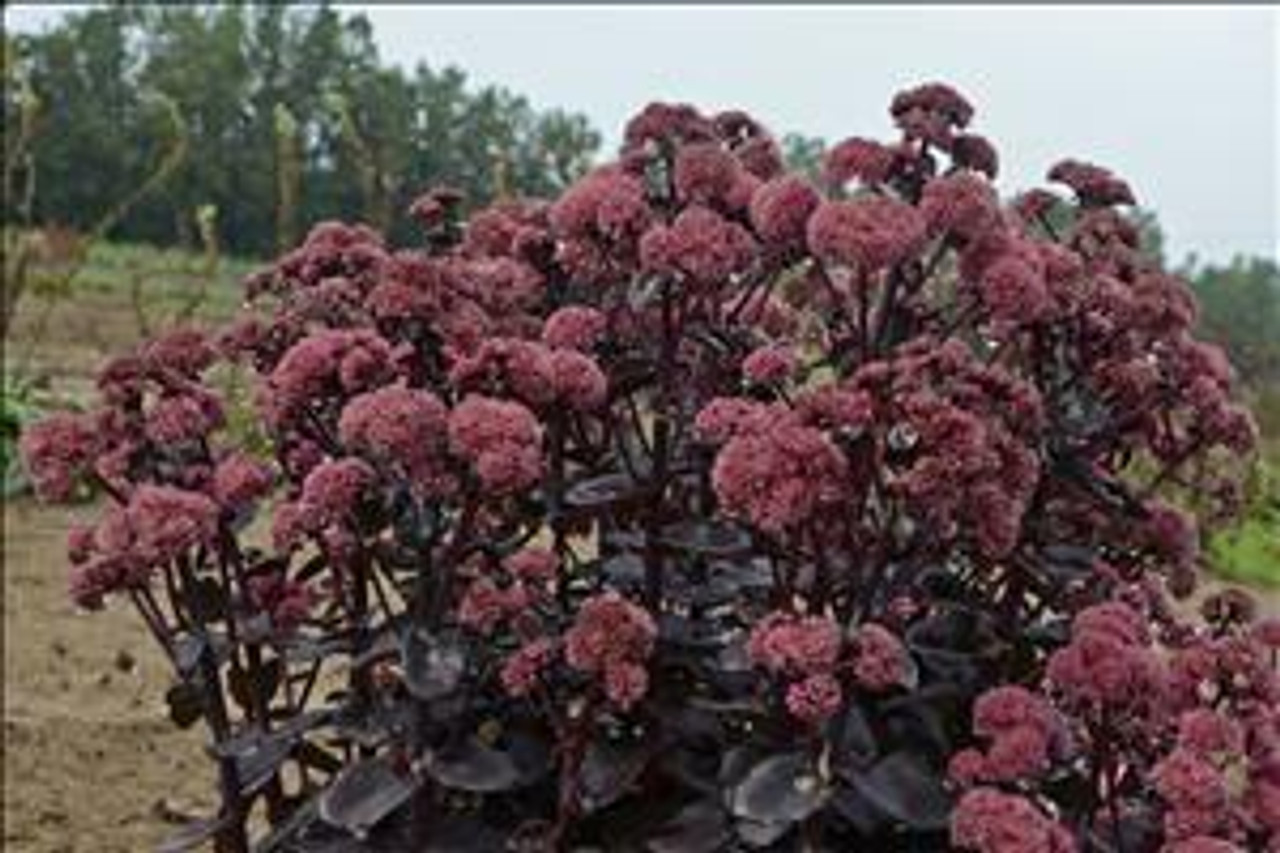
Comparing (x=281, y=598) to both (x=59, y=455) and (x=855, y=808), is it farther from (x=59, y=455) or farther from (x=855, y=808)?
(x=855, y=808)

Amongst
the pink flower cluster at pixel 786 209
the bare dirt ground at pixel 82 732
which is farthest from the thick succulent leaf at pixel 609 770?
the bare dirt ground at pixel 82 732

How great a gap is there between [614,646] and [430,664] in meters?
0.17

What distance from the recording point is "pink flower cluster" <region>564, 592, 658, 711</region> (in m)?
1.69

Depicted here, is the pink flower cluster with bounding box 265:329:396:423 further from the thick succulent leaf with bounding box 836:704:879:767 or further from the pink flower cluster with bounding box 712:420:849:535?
the thick succulent leaf with bounding box 836:704:879:767

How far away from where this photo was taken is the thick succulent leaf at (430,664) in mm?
1743

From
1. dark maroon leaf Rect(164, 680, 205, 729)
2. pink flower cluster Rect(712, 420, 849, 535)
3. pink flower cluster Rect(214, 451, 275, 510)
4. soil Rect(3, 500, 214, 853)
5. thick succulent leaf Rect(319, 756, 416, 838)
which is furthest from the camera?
soil Rect(3, 500, 214, 853)

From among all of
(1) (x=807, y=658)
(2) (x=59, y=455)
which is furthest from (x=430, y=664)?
(2) (x=59, y=455)

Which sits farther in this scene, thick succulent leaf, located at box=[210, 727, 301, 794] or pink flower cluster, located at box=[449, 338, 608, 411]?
thick succulent leaf, located at box=[210, 727, 301, 794]

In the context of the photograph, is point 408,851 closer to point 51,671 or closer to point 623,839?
point 623,839

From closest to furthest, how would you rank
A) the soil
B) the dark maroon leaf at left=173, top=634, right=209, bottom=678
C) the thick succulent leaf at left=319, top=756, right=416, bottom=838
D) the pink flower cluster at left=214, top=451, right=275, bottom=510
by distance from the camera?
the thick succulent leaf at left=319, top=756, right=416, bottom=838, the pink flower cluster at left=214, top=451, right=275, bottom=510, the dark maroon leaf at left=173, top=634, right=209, bottom=678, the soil

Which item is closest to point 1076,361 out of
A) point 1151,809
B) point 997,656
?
point 997,656

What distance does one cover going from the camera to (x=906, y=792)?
1.73 meters

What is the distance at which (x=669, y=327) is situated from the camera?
6.15ft

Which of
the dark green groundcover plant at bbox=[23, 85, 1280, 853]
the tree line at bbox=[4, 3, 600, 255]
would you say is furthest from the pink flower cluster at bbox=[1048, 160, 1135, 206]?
the tree line at bbox=[4, 3, 600, 255]
